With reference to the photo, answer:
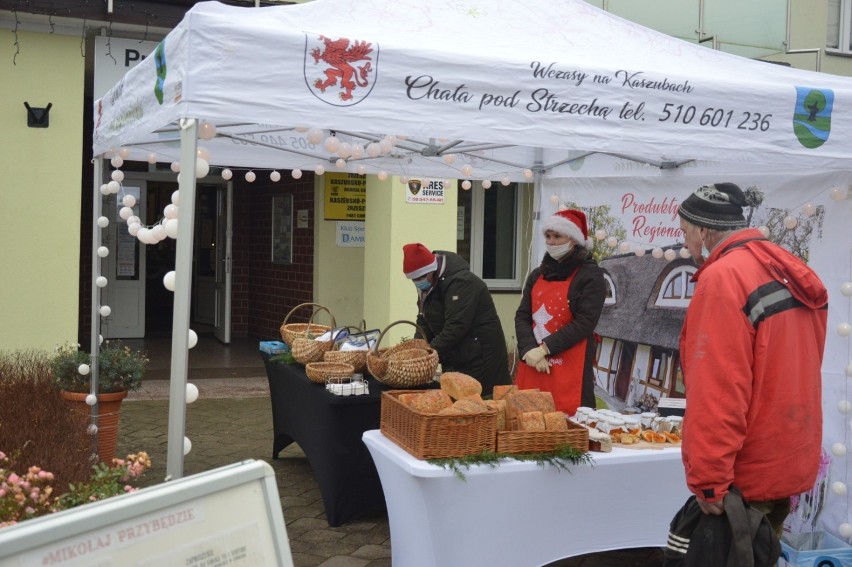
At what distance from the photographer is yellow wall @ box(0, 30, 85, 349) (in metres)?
8.19

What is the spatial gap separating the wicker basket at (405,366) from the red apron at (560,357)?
2.11 ft

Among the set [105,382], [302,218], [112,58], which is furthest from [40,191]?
[302,218]

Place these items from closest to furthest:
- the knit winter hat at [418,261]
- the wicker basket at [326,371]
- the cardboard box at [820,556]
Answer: the cardboard box at [820,556], the wicker basket at [326,371], the knit winter hat at [418,261]

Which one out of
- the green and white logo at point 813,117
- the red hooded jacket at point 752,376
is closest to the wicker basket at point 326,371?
the red hooded jacket at point 752,376

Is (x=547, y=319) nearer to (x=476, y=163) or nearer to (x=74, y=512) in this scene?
(x=476, y=163)

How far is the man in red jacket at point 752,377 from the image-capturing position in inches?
105

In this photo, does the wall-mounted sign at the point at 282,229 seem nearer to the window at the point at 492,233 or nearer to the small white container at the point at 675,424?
the window at the point at 492,233

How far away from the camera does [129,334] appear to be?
40.3 feet

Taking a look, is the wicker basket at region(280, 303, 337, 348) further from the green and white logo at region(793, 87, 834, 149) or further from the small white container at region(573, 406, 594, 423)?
the green and white logo at region(793, 87, 834, 149)

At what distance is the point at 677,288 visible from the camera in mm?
5719

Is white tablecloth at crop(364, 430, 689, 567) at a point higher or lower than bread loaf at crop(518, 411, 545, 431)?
lower

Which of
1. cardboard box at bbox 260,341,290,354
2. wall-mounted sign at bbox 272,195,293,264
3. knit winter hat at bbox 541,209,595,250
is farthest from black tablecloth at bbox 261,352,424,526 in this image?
wall-mounted sign at bbox 272,195,293,264

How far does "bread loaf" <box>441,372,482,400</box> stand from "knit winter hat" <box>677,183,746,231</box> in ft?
4.81

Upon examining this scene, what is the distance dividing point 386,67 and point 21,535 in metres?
2.30
